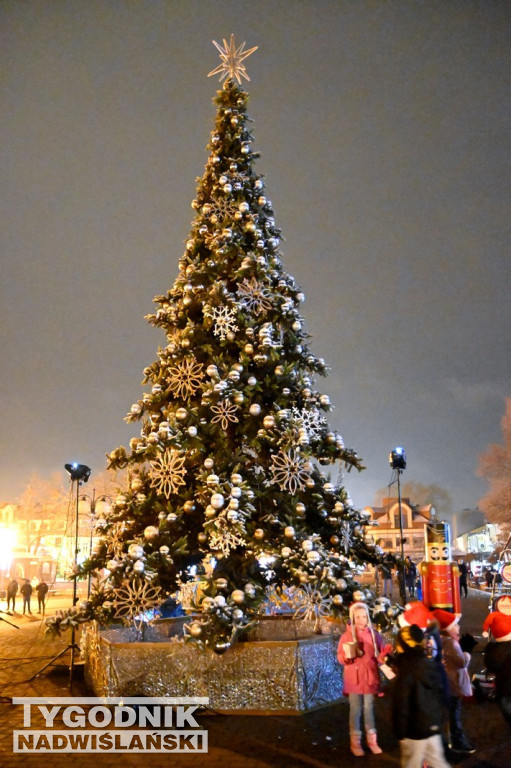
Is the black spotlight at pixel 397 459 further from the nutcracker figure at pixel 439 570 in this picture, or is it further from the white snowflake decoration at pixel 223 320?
the white snowflake decoration at pixel 223 320

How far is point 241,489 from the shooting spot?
9469 mm

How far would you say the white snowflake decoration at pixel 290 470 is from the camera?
10.1 meters

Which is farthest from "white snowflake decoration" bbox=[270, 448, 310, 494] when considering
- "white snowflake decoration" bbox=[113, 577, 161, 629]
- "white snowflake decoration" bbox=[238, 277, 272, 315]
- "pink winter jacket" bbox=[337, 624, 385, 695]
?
"pink winter jacket" bbox=[337, 624, 385, 695]

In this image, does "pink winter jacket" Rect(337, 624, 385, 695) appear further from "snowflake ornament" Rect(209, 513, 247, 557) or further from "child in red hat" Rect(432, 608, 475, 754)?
"snowflake ornament" Rect(209, 513, 247, 557)

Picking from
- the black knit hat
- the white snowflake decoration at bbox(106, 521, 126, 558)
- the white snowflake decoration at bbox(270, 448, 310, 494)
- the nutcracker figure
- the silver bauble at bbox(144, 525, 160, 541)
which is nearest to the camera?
the black knit hat

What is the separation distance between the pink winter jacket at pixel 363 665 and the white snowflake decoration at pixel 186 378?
4968 mm

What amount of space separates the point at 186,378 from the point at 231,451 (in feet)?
5.09

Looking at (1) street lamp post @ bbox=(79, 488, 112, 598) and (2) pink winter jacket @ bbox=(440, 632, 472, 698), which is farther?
(1) street lamp post @ bbox=(79, 488, 112, 598)

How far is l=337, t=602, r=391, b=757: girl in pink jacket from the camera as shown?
7168 mm

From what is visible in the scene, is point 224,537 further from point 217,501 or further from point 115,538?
point 115,538

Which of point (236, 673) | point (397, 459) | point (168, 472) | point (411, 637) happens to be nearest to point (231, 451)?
point (168, 472)

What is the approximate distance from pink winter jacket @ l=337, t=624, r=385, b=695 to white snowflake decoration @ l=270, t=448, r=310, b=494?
2786 millimetres

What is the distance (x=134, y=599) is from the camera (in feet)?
30.8

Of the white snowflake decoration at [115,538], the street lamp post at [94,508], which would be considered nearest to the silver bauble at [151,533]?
the white snowflake decoration at [115,538]
